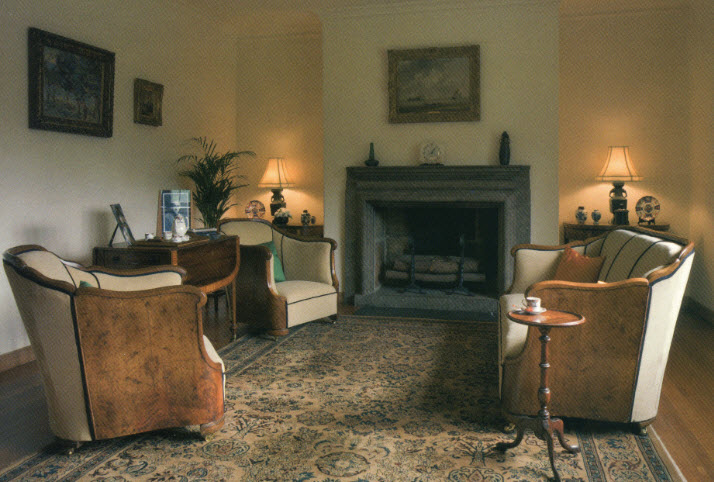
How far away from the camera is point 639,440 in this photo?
99.3 inches

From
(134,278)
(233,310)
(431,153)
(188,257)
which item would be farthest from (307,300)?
(431,153)

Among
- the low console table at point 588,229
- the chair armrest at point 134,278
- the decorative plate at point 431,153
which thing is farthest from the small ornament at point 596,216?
the chair armrest at point 134,278

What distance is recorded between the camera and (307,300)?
447 cm

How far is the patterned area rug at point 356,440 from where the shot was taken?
7.36ft

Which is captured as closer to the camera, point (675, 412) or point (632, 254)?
point (675, 412)

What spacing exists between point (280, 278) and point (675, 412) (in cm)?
292

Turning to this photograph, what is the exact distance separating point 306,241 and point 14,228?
2.15m

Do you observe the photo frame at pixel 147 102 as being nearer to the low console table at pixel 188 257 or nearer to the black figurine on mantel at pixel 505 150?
the low console table at pixel 188 257

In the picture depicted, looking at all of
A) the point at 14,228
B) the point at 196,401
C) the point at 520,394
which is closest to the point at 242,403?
the point at 196,401

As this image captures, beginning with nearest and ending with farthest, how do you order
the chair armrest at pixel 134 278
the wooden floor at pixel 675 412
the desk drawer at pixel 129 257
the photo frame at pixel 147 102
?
the wooden floor at pixel 675 412 < the chair armrest at pixel 134 278 < the desk drawer at pixel 129 257 < the photo frame at pixel 147 102

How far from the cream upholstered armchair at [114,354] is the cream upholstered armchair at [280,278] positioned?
1725mm

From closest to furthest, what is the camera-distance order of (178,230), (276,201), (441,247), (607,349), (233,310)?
(607,349)
(178,230)
(233,310)
(441,247)
(276,201)

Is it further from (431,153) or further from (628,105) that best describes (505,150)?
(628,105)

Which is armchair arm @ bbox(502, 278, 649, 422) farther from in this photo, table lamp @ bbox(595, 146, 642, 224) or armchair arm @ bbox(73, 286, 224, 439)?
table lamp @ bbox(595, 146, 642, 224)
